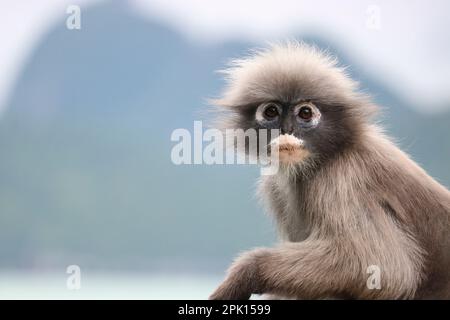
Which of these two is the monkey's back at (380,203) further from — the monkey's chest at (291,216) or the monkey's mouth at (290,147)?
the monkey's mouth at (290,147)

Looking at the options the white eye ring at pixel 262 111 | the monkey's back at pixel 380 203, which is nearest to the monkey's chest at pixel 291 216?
the monkey's back at pixel 380 203

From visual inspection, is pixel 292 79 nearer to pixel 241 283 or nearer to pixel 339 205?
pixel 339 205

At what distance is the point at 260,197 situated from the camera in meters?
3.91

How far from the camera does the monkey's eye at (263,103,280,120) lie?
11.1 feet

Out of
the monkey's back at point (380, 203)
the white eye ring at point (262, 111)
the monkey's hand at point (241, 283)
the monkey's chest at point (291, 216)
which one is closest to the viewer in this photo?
the monkey's hand at point (241, 283)

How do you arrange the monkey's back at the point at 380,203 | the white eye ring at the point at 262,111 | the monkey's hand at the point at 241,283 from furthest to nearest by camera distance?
the white eye ring at the point at 262,111 < the monkey's back at the point at 380,203 < the monkey's hand at the point at 241,283

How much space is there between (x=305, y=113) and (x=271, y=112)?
5.8 inches

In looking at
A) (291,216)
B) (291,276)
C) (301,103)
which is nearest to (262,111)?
(301,103)

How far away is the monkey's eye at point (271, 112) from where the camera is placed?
338cm

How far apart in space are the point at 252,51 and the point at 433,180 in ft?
3.42

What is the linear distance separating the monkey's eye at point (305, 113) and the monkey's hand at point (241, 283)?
2.05ft

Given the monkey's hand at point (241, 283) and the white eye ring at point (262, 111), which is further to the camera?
the white eye ring at point (262, 111)

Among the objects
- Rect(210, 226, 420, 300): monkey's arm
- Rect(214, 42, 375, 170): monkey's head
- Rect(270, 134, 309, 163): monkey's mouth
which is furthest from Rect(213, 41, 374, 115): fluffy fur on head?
Rect(210, 226, 420, 300): monkey's arm
